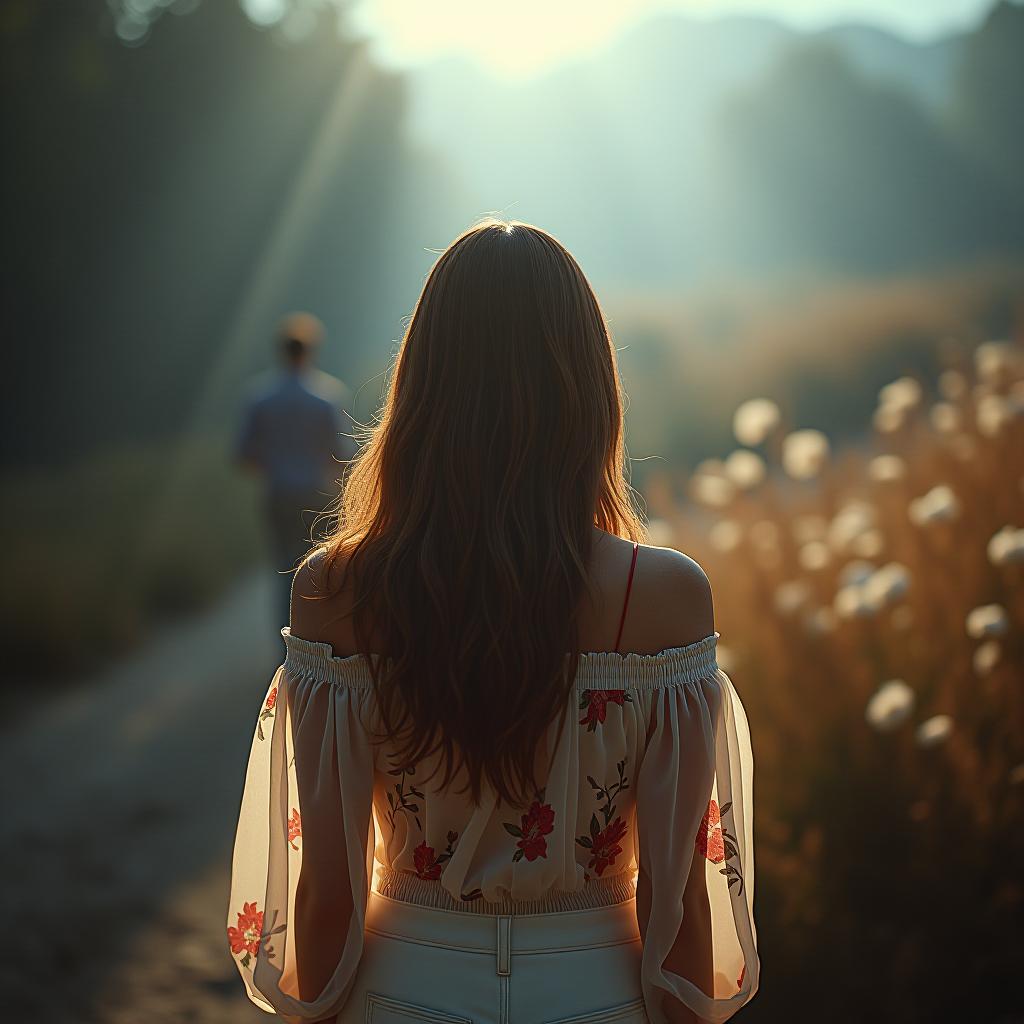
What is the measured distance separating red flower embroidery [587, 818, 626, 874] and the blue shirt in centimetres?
522

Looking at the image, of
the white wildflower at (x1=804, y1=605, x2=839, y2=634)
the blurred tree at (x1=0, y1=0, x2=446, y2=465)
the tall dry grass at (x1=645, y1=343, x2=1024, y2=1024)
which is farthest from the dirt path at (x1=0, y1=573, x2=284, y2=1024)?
the blurred tree at (x1=0, y1=0, x2=446, y2=465)

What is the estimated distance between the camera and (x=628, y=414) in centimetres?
721

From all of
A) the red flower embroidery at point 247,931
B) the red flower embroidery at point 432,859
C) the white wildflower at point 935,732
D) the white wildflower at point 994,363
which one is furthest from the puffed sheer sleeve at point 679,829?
the white wildflower at point 994,363

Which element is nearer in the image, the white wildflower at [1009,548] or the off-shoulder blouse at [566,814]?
the off-shoulder blouse at [566,814]

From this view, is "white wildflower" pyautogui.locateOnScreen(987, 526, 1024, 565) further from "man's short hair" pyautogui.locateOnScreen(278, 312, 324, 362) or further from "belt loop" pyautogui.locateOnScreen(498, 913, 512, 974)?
"man's short hair" pyautogui.locateOnScreen(278, 312, 324, 362)

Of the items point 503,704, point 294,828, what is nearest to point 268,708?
point 294,828

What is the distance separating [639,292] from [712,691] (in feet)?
80.3

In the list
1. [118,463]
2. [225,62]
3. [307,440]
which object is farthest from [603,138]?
[307,440]

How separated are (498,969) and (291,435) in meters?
5.45

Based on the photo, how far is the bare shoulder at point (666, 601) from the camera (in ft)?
4.76

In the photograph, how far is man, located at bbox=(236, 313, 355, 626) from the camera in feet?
21.7

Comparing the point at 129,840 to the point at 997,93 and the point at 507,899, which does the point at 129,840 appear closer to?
the point at 507,899

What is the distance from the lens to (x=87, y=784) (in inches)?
219

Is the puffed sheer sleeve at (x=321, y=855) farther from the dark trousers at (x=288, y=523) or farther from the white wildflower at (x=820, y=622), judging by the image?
the dark trousers at (x=288, y=523)
